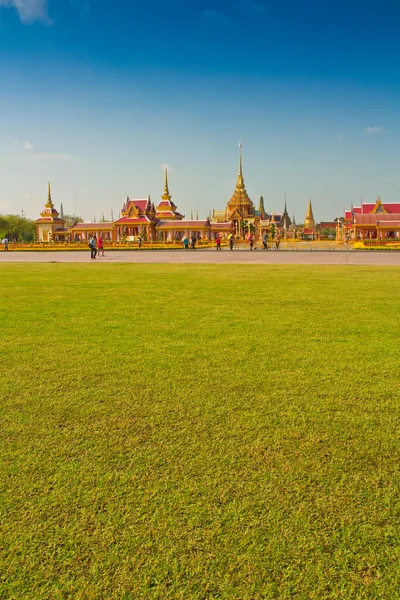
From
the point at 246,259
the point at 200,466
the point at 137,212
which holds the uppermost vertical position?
the point at 137,212

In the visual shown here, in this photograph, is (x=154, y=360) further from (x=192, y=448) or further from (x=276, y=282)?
(x=276, y=282)

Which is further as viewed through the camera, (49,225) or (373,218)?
(49,225)

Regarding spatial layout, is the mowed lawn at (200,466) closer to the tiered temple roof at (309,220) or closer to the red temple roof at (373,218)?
the red temple roof at (373,218)

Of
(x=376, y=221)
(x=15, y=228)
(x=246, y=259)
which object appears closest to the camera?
(x=246, y=259)

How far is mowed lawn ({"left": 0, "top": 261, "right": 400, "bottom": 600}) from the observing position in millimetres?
1686

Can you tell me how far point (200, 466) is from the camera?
2377 mm

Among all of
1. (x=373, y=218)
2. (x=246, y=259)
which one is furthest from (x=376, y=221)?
(x=246, y=259)

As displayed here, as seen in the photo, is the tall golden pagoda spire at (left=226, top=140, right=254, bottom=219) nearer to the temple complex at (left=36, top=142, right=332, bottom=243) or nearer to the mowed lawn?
the temple complex at (left=36, top=142, right=332, bottom=243)

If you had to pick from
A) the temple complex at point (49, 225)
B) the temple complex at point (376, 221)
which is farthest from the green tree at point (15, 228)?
the temple complex at point (376, 221)

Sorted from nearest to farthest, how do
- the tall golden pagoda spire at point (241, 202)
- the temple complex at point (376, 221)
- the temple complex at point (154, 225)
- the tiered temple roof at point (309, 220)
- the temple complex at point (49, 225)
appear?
the temple complex at point (376, 221) < the temple complex at point (154, 225) < the temple complex at point (49, 225) < the tall golden pagoda spire at point (241, 202) < the tiered temple roof at point (309, 220)

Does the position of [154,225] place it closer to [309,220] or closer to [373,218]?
[373,218]

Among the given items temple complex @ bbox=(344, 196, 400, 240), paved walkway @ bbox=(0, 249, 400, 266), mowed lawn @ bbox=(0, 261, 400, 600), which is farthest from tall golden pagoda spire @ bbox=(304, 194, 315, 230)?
mowed lawn @ bbox=(0, 261, 400, 600)

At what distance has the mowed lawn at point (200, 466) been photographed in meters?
1.69

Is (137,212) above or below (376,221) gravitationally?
above
